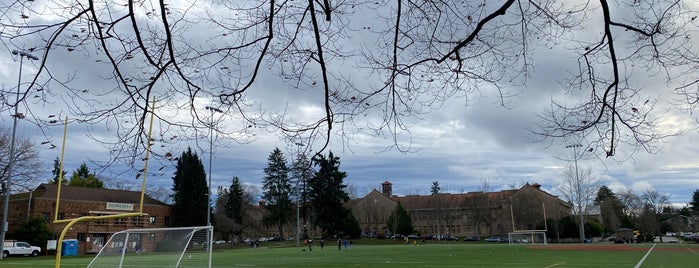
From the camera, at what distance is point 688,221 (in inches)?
5157

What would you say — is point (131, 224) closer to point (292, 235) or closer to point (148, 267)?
point (148, 267)

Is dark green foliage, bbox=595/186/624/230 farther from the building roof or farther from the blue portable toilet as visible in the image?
the blue portable toilet

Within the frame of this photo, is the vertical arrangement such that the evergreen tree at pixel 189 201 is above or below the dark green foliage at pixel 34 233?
above

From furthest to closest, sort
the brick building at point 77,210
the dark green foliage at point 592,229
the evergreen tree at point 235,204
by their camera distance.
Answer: the evergreen tree at point 235,204
the dark green foliage at point 592,229
the brick building at point 77,210

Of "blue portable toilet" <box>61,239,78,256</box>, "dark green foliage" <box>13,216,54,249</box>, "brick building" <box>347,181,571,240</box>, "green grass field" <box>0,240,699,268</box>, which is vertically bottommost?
"green grass field" <box>0,240,699,268</box>

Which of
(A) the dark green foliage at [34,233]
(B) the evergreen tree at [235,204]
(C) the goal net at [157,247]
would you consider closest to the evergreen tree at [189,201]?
(A) the dark green foliage at [34,233]

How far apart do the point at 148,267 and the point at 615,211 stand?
115m

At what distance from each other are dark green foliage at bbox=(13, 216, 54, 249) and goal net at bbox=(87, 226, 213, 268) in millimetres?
35661

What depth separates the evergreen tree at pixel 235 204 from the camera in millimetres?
92438

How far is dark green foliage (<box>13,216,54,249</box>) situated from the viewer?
48469mm

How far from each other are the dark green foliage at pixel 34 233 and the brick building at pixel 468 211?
54735 mm

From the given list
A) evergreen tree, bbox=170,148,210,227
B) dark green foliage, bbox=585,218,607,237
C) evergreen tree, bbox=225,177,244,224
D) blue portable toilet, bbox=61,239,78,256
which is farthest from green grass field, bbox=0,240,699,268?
evergreen tree, bbox=225,177,244,224

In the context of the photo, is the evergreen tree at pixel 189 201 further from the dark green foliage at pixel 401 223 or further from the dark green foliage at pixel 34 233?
the dark green foliage at pixel 401 223

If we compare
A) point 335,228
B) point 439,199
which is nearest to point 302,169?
point 335,228
